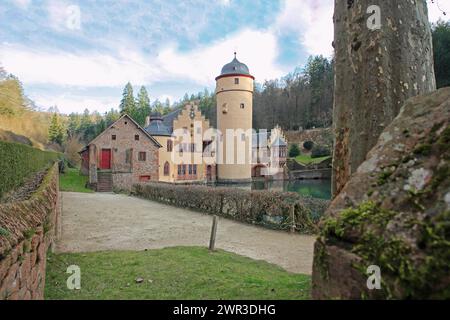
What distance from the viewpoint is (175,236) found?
991cm

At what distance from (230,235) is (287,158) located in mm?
44263

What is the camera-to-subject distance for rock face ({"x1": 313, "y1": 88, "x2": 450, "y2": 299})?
4.67ft

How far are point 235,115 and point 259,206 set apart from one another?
25.2 metres

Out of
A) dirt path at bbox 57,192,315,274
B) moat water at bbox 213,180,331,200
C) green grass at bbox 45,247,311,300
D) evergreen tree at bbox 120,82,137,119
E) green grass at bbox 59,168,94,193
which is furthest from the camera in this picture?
evergreen tree at bbox 120,82,137,119

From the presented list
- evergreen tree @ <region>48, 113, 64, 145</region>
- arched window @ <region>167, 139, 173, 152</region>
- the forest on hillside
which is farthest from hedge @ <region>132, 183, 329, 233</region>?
evergreen tree @ <region>48, 113, 64, 145</region>

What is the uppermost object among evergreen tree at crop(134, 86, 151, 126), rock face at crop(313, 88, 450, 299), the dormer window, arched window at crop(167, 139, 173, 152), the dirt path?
evergreen tree at crop(134, 86, 151, 126)

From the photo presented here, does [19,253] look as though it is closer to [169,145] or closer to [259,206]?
[259,206]

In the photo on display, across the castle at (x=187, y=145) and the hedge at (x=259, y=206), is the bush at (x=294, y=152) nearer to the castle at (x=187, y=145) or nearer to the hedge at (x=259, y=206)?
the castle at (x=187, y=145)

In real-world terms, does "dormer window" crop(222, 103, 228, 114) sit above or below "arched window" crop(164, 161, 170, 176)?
above

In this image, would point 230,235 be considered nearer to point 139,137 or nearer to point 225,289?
point 225,289

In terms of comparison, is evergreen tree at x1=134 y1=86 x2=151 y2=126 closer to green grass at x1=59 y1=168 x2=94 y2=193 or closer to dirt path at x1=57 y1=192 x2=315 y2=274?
green grass at x1=59 y1=168 x2=94 y2=193

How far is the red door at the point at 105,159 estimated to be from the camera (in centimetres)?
3160

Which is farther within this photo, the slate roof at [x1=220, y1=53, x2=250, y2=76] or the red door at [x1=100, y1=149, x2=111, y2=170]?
the slate roof at [x1=220, y1=53, x2=250, y2=76]
